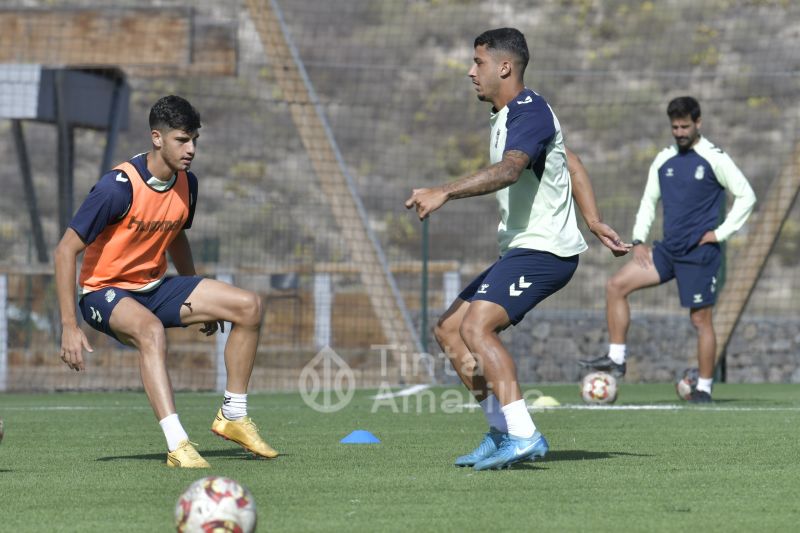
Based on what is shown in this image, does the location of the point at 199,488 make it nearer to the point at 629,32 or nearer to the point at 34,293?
the point at 34,293

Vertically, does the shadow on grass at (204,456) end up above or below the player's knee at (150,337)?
below

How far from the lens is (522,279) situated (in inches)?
264

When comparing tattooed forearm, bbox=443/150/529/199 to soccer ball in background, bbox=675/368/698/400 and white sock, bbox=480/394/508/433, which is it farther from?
soccer ball in background, bbox=675/368/698/400

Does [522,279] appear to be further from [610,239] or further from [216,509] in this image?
[216,509]

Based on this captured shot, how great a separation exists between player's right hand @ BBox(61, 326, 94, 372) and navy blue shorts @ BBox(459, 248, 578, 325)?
1874mm

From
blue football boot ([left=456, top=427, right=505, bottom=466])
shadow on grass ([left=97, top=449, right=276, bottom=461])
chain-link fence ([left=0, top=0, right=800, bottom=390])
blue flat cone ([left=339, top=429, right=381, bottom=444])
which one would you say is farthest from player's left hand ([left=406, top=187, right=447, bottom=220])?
chain-link fence ([left=0, top=0, right=800, bottom=390])

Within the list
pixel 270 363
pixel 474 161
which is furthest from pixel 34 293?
pixel 474 161

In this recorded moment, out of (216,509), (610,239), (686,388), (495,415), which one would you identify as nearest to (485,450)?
(495,415)

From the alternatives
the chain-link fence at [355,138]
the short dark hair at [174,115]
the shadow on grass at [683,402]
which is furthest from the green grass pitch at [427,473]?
the chain-link fence at [355,138]

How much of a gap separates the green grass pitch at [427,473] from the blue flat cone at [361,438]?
8 cm

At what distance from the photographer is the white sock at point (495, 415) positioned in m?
6.78

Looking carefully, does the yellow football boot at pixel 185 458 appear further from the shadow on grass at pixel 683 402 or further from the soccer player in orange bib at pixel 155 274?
the shadow on grass at pixel 683 402

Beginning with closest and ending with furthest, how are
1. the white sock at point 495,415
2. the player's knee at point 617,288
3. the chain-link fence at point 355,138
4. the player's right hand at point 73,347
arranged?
the player's right hand at point 73,347
the white sock at point 495,415
the player's knee at point 617,288
the chain-link fence at point 355,138

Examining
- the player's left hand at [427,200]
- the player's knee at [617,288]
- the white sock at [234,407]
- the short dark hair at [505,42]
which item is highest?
the short dark hair at [505,42]
